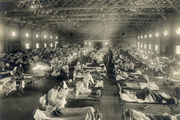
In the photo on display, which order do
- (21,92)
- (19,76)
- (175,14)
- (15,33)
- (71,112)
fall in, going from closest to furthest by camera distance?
(71,112) → (21,92) → (19,76) → (175,14) → (15,33)

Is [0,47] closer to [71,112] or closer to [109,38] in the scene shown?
[71,112]

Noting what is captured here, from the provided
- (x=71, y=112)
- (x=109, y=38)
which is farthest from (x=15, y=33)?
(x=109, y=38)

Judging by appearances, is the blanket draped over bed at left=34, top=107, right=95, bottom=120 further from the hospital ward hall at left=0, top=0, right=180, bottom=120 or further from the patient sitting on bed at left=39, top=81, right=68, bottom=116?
the patient sitting on bed at left=39, top=81, right=68, bottom=116

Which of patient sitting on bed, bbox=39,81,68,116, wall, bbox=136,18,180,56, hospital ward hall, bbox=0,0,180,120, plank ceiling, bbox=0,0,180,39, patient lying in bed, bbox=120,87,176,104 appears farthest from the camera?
wall, bbox=136,18,180,56

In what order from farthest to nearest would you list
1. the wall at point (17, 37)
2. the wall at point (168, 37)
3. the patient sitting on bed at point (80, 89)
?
the wall at point (17, 37) → the wall at point (168, 37) → the patient sitting on bed at point (80, 89)

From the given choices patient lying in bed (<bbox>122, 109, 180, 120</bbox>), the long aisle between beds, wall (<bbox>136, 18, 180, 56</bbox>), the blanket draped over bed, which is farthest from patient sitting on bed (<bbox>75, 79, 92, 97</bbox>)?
wall (<bbox>136, 18, 180, 56</bbox>)

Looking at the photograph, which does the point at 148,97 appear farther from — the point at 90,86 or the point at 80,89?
Result: the point at 90,86

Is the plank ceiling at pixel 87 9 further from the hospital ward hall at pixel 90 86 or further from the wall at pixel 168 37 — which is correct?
the wall at pixel 168 37

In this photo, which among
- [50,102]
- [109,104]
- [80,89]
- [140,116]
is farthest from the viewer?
[80,89]

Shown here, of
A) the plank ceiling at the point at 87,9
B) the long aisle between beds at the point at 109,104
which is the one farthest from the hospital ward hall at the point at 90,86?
the plank ceiling at the point at 87,9

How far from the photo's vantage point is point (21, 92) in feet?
24.4

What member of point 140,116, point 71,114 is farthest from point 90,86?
point 140,116

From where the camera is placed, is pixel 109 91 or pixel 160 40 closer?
pixel 109 91

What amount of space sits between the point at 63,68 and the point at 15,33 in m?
14.6
